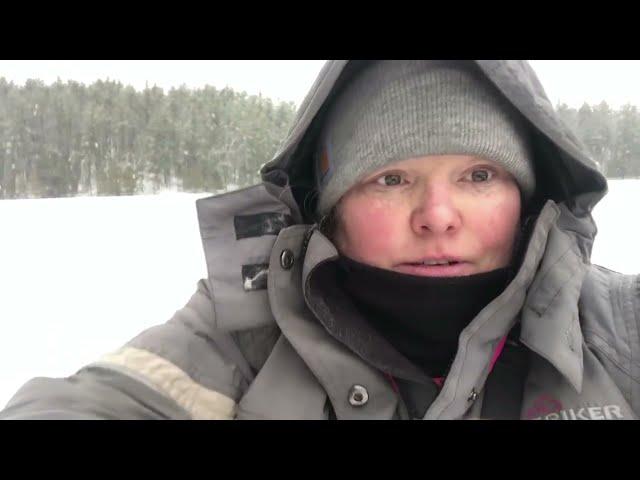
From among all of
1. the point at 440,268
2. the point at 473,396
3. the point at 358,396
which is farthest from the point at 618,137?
the point at 358,396

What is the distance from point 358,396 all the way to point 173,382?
1.10ft

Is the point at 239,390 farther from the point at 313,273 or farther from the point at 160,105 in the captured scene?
the point at 160,105

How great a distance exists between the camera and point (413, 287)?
1.07m

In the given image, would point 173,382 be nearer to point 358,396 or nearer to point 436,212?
point 358,396

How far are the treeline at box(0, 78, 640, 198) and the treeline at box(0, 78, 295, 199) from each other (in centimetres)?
1

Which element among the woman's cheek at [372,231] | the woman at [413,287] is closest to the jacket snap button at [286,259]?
the woman at [413,287]

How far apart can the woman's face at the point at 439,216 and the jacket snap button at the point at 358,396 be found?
0.25 meters

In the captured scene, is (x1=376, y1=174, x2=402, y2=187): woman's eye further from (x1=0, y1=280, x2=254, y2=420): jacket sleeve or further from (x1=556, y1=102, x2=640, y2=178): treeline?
(x1=556, y1=102, x2=640, y2=178): treeline

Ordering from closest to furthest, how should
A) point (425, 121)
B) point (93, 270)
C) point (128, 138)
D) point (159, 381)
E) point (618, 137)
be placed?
point (159, 381), point (425, 121), point (93, 270), point (618, 137), point (128, 138)

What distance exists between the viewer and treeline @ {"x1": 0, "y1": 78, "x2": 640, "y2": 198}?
22.9 ft

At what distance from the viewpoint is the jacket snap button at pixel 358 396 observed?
3.20 feet

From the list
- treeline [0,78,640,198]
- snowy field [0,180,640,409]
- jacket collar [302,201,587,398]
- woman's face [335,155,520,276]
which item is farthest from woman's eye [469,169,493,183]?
treeline [0,78,640,198]

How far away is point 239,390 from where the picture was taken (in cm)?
103
